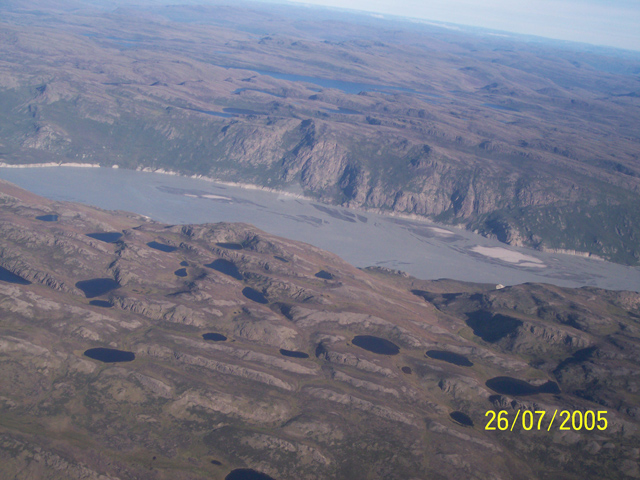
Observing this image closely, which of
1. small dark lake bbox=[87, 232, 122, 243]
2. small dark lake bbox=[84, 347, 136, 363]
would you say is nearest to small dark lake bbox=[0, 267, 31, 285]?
small dark lake bbox=[87, 232, 122, 243]

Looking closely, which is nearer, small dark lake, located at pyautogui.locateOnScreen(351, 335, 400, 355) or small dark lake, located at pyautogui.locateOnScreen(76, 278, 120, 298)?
small dark lake, located at pyautogui.locateOnScreen(351, 335, 400, 355)

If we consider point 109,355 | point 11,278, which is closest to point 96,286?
point 11,278

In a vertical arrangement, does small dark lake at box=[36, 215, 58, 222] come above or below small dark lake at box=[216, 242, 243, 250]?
above

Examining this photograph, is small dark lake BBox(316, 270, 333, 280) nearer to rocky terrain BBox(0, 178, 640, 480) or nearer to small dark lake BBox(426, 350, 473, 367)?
rocky terrain BBox(0, 178, 640, 480)

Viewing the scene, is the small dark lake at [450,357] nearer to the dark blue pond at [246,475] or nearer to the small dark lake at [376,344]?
the small dark lake at [376,344]

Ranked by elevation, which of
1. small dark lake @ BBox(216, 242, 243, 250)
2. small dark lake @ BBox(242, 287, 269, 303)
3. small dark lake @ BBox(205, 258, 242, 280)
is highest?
small dark lake @ BBox(216, 242, 243, 250)

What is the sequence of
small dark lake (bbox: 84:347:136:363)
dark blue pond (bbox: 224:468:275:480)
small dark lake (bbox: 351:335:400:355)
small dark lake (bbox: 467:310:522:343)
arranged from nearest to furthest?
dark blue pond (bbox: 224:468:275:480), small dark lake (bbox: 84:347:136:363), small dark lake (bbox: 351:335:400:355), small dark lake (bbox: 467:310:522:343)

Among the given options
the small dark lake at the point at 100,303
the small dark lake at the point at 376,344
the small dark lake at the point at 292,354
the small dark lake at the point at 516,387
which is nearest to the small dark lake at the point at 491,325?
the small dark lake at the point at 516,387

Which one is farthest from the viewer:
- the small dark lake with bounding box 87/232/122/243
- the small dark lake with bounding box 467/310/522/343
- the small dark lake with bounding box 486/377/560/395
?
the small dark lake with bounding box 87/232/122/243
